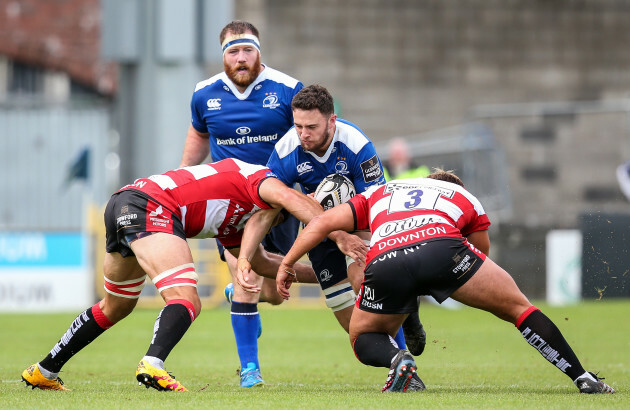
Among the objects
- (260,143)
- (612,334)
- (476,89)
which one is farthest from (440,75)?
(260,143)

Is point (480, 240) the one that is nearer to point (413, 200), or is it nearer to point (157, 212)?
point (413, 200)

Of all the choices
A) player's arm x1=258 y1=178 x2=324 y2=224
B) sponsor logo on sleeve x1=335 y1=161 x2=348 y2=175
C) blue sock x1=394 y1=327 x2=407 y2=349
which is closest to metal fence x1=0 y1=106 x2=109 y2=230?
blue sock x1=394 y1=327 x2=407 y2=349

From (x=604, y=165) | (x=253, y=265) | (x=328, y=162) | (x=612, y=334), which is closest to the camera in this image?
(x=328, y=162)

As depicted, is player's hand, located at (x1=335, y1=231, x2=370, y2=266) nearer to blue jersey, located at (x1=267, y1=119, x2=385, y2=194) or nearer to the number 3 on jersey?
blue jersey, located at (x1=267, y1=119, x2=385, y2=194)

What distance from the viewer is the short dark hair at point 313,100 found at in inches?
257

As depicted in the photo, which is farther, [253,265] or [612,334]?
[612,334]

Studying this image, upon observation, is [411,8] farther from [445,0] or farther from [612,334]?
[612,334]

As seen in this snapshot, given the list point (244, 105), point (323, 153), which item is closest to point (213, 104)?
point (244, 105)

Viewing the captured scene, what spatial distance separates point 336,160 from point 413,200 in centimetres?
98

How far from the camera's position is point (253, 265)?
24.2 ft

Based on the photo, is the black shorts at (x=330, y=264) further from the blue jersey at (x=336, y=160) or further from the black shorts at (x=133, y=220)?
the black shorts at (x=133, y=220)

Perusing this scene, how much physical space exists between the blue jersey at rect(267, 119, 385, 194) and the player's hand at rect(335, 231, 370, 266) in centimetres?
43

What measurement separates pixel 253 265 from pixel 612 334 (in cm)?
540

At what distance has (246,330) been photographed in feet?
23.3
